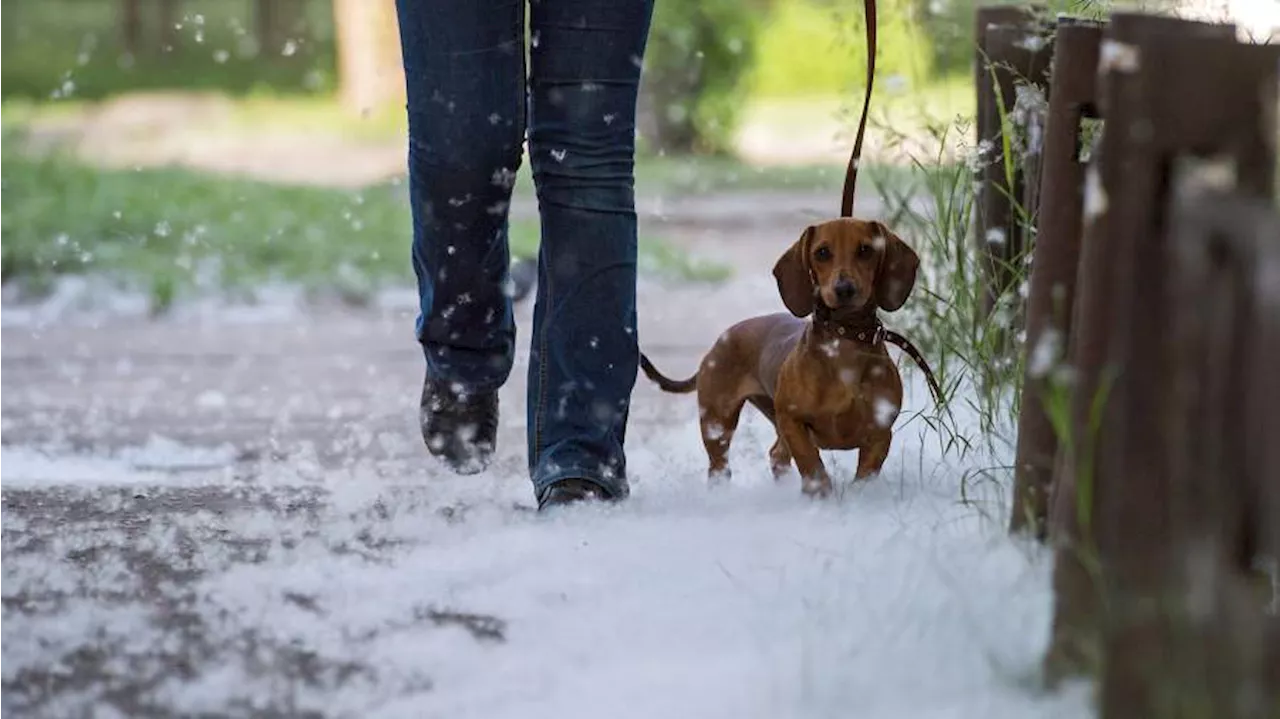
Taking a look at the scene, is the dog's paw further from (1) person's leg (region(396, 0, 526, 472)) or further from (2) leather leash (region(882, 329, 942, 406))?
(1) person's leg (region(396, 0, 526, 472))

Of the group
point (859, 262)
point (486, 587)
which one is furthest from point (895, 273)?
point (486, 587)

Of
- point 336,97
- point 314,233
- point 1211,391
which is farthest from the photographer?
point 336,97

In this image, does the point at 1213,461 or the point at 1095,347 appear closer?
the point at 1213,461

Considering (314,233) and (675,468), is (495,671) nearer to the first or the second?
(675,468)

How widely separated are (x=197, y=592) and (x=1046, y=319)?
1304 mm

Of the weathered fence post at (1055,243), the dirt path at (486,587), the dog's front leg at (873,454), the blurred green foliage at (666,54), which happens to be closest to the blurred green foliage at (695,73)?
the blurred green foliage at (666,54)

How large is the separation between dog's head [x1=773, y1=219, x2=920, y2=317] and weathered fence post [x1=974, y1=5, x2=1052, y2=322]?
18.2 inches

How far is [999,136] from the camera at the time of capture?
13.5 feet

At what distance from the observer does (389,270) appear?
7773 millimetres

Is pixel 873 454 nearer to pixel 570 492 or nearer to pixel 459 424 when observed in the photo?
pixel 570 492

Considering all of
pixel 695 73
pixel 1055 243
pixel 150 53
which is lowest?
pixel 1055 243

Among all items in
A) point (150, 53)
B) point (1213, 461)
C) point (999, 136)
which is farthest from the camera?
point (150, 53)

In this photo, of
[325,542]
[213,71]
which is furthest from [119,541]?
[213,71]

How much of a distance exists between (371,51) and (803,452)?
11483 millimetres
